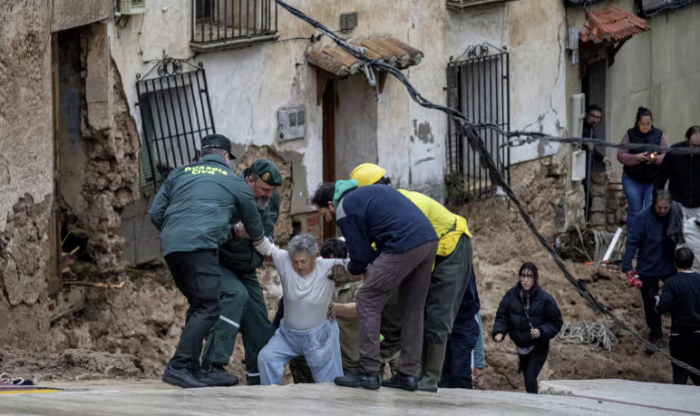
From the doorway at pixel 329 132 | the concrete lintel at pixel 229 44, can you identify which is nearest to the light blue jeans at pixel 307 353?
the concrete lintel at pixel 229 44

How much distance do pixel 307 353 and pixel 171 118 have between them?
379 cm

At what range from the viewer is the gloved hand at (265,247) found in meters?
7.84

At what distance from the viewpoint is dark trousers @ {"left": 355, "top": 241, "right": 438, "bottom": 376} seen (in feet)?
22.9

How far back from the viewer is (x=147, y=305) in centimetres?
1057

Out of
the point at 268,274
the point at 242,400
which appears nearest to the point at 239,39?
the point at 268,274

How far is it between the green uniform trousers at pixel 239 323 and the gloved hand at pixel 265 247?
407 millimetres

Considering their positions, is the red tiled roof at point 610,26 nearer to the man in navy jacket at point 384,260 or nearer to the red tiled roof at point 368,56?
the red tiled roof at point 368,56

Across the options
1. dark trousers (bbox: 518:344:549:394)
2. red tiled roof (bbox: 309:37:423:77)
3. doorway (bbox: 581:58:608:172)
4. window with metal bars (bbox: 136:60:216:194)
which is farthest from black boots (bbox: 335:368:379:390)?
doorway (bbox: 581:58:608:172)

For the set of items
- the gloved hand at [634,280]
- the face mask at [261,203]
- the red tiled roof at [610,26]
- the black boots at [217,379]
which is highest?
the red tiled roof at [610,26]

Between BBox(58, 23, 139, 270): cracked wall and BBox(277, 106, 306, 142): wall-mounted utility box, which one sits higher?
BBox(277, 106, 306, 142): wall-mounted utility box

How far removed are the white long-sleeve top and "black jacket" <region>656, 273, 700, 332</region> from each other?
3.66 metres

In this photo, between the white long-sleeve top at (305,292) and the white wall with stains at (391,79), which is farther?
the white wall with stains at (391,79)

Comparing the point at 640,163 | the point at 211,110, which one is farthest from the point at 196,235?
the point at 640,163

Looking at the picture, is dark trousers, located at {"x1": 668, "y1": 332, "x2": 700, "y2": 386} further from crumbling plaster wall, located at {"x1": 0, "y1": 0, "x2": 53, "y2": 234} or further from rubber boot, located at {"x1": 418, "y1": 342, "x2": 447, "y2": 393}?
crumbling plaster wall, located at {"x1": 0, "y1": 0, "x2": 53, "y2": 234}
